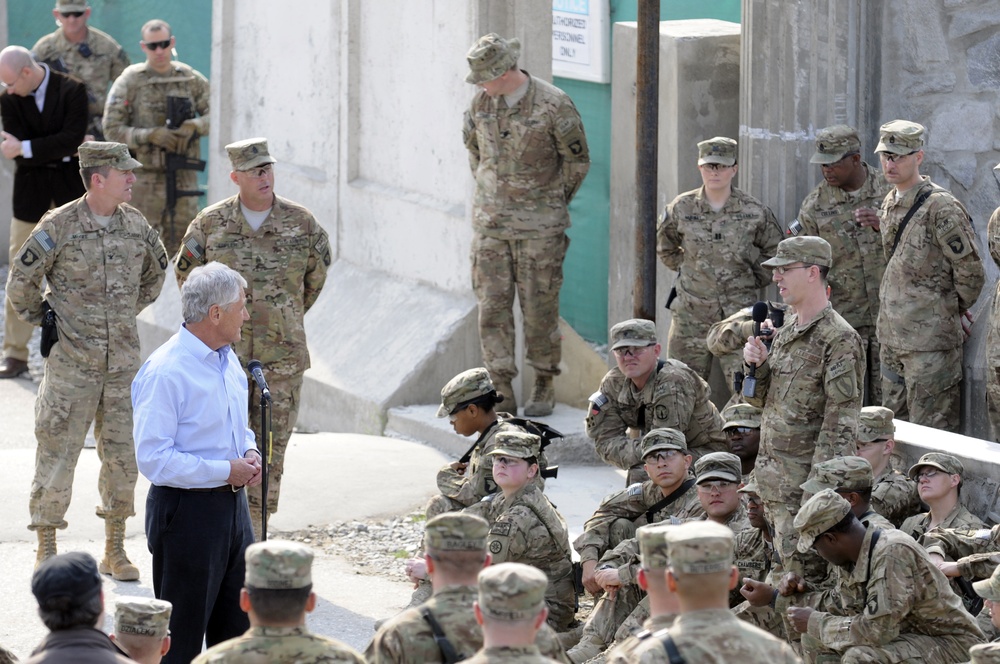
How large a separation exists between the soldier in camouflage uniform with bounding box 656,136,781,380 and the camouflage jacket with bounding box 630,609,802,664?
4775 millimetres

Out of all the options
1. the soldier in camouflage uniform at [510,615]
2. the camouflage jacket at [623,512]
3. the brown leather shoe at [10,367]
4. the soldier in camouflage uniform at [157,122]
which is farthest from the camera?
the soldier in camouflage uniform at [157,122]

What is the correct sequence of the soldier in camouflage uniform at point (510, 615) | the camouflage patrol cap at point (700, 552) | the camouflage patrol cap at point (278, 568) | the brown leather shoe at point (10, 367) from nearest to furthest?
the soldier in camouflage uniform at point (510, 615)
the camouflage patrol cap at point (700, 552)
the camouflage patrol cap at point (278, 568)
the brown leather shoe at point (10, 367)

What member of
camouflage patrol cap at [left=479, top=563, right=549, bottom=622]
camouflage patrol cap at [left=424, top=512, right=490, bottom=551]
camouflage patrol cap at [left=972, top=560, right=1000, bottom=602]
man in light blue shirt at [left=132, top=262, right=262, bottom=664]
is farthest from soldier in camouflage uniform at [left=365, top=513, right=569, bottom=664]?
camouflage patrol cap at [left=972, top=560, right=1000, bottom=602]

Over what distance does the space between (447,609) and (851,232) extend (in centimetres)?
462

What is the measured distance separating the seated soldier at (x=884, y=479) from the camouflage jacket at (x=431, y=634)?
297 centimetres

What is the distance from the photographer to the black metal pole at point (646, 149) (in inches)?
303

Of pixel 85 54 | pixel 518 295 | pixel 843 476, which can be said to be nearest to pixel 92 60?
pixel 85 54

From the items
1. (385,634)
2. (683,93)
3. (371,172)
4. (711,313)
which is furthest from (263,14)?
(385,634)

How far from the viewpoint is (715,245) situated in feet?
27.9

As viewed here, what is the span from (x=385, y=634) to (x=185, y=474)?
1383 mm

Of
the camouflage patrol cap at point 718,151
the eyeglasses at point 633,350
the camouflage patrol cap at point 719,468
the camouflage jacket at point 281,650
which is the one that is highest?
the camouflage patrol cap at point 718,151

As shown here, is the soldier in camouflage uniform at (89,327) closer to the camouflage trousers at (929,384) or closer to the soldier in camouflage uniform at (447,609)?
the soldier in camouflage uniform at (447,609)

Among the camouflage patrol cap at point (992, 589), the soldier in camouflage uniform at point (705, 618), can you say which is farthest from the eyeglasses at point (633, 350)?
the soldier in camouflage uniform at point (705, 618)

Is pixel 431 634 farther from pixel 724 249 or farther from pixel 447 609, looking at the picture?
pixel 724 249
